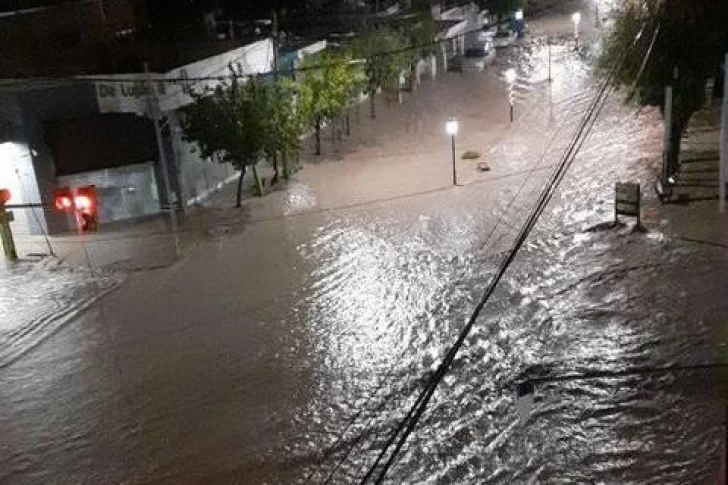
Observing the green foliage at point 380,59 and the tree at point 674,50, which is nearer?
the tree at point 674,50

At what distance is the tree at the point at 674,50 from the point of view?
1888 cm

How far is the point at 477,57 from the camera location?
4509 centimetres

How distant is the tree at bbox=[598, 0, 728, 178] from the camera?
18.9 m

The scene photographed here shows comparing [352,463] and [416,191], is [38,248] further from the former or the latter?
[352,463]

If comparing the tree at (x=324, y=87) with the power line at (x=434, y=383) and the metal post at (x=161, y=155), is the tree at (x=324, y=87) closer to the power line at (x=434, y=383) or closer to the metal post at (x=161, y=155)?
the metal post at (x=161, y=155)

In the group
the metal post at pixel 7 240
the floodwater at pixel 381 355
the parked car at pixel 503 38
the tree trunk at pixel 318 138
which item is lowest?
the floodwater at pixel 381 355

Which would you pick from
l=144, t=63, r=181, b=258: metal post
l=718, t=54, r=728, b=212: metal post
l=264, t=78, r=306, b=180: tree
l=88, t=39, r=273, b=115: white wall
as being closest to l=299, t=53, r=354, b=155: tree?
l=264, t=78, r=306, b=180: tree

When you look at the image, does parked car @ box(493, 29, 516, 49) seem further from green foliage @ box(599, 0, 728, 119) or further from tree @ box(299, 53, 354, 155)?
green foliage @ box(599, 0, 728, 119)

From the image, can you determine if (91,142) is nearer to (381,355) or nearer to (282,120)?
(282,120)

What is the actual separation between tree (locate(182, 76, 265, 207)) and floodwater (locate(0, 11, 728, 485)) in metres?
2.82

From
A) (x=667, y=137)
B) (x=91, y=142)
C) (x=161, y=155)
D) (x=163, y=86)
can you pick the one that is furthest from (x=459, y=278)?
(x=91, y=142)

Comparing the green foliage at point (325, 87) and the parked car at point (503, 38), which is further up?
the parked car at point (503, 38)

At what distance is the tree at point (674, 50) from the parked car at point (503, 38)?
1163 inches

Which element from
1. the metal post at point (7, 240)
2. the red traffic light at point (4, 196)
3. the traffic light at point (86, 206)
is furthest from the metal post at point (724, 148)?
the metal post at point (7, 240)
